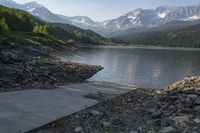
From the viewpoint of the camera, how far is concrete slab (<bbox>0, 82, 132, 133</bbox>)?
47.0 ft

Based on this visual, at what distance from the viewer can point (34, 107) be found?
17.6 metres

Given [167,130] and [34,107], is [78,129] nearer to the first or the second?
[34,107]

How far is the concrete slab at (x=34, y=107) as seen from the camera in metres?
14.3

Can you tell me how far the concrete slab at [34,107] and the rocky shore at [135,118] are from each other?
534 mm

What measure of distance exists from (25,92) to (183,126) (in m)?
10.3

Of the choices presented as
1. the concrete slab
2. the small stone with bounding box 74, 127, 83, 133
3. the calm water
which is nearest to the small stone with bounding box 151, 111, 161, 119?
the concrete slab

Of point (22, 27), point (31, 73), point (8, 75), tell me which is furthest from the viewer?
point (22, 27)

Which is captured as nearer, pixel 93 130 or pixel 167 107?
pixel 93 130

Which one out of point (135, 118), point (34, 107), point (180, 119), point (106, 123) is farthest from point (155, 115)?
point (34, 107)

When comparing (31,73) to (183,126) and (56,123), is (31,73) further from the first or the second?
(183,126)

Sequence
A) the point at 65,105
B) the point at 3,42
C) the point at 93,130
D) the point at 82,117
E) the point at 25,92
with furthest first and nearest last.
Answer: the point at 3,42, the point at 25,92, the point at 65,105, the point at 82,117, the point at 93,130

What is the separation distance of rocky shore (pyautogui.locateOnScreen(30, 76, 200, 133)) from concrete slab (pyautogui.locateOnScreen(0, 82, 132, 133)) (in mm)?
534

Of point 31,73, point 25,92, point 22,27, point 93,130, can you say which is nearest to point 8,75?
point 31,73

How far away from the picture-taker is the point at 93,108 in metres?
19.6
